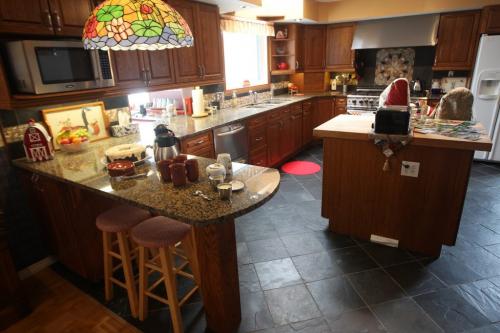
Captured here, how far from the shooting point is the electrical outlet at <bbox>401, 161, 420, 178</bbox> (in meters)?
2.29

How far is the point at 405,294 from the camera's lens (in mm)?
2051

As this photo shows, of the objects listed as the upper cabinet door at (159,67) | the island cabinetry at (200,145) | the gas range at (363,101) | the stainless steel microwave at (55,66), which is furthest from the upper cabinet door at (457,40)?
the stainless steel microwave at (55,66)

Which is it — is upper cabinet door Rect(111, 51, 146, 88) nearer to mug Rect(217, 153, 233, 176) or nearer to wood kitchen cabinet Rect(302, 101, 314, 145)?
mug Rect(217, 153, 233, 176)

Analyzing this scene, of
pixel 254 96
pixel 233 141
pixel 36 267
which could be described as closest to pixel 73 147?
pixel 36 267

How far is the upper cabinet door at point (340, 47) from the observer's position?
5.26 metres

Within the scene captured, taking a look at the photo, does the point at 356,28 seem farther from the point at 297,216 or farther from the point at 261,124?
the point at 297,216

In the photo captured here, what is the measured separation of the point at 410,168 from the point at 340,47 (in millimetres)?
3744

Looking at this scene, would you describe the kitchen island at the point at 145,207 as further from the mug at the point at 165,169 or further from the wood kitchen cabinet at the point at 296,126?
the wood kitchen cabinet at the point at 296,126

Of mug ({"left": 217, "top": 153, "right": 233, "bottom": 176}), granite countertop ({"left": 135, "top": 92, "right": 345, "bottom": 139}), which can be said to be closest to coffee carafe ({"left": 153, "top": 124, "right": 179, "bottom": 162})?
mug ({"left": 217, "top": 153, "right": 233, "bottom": 176})

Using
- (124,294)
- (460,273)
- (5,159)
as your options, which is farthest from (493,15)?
(5,159)

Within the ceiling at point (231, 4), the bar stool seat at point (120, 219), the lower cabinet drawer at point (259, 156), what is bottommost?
the lower cabinet drawer at point (259, 156)

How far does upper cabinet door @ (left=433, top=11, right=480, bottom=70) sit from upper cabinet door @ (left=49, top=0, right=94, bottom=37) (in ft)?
15.5

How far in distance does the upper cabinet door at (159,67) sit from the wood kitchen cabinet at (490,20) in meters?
4.25

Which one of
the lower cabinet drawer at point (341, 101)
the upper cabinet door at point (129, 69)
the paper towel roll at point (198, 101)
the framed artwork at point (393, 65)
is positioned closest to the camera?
the upper cabinet door at point (129, 69)
